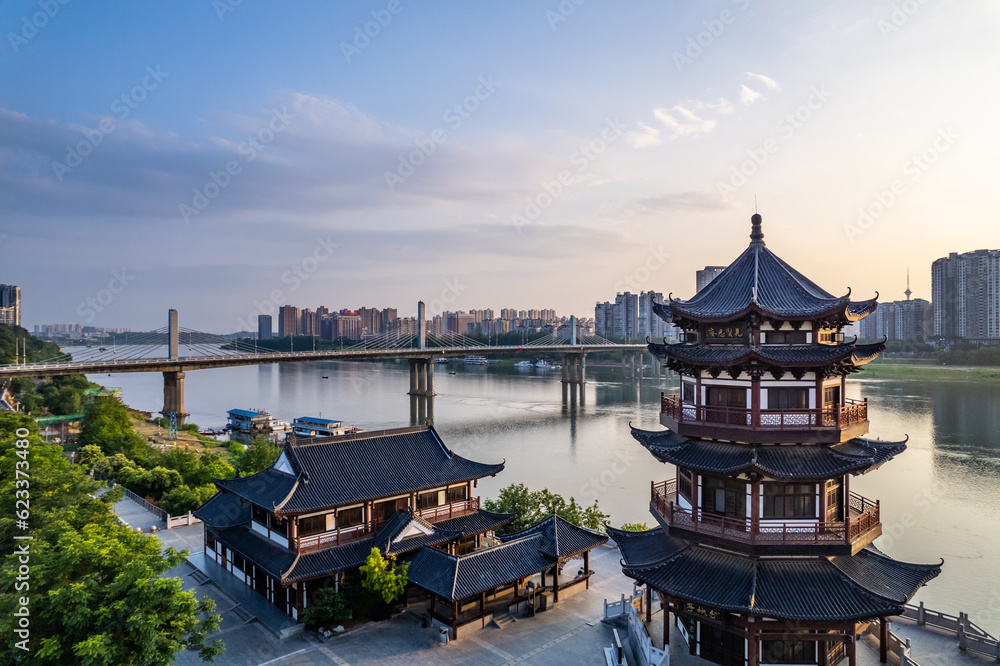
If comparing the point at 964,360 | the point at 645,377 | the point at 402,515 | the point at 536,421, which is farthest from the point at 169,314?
the point at 964,360

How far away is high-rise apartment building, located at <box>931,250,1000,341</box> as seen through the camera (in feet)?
251

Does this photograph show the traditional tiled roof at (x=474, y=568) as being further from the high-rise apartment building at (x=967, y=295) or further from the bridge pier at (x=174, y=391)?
the high-rise apartment building at (x=967, y=295)

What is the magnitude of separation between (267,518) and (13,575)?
6.71 m

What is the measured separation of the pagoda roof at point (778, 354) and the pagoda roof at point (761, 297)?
2.05 ft

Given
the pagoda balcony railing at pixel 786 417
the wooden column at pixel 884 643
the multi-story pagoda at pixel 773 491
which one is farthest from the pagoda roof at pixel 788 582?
the pagoda balcony railing at pixel 786 417

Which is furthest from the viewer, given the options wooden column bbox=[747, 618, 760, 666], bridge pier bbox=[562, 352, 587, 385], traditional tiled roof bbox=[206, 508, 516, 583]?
bridge pier bbox=[562, 352, 587, 385]

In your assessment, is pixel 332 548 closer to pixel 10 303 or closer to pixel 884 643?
pixel 884 643

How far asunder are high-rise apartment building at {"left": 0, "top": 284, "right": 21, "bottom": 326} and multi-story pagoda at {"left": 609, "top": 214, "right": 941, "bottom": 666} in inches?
5229

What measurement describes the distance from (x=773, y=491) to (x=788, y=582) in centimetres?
159

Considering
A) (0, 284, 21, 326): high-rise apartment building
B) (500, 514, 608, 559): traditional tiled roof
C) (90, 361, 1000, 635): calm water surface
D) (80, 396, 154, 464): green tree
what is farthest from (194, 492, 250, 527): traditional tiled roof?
(0, 284, 21, 326): high-rise apartment building

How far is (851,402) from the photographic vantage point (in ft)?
40.2

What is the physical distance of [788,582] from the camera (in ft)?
34.8

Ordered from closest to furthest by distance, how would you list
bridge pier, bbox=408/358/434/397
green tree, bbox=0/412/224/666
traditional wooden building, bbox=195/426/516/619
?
1. green tree, bbox=0/412/224/666
2. traditional wooden building, bbox=195/426/516/619
3. bridge pier, bbox=408/358/434/397

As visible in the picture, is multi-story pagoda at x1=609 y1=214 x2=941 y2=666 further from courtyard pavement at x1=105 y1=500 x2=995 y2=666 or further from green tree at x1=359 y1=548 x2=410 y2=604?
green tree at x1=359 y1=548 x2=410 y2=604
